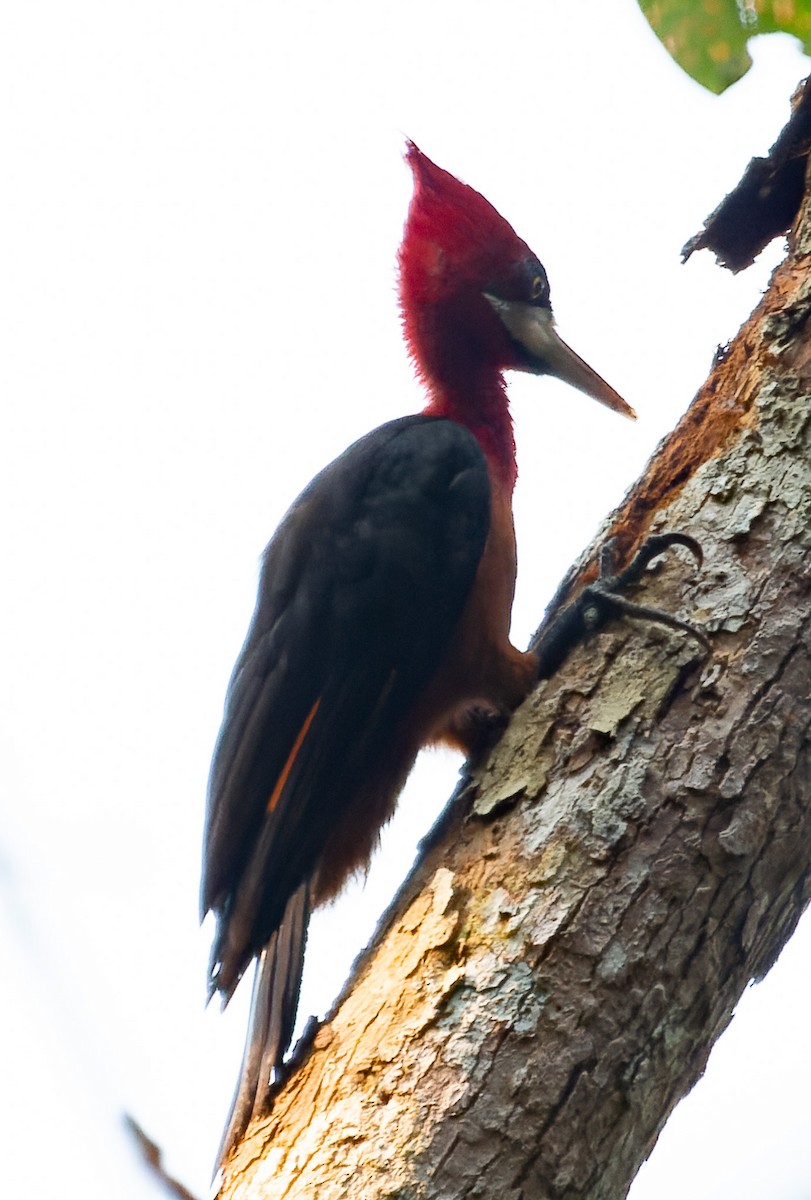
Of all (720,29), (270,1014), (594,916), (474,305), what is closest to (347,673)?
(270,1014)

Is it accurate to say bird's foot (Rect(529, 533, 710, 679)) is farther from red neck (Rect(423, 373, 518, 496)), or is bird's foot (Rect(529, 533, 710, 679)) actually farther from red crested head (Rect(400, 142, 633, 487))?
red crested head (Rect(400, 142, 633, 487))

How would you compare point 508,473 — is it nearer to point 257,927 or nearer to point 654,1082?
point 257,927

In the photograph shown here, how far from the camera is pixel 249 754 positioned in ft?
9.19

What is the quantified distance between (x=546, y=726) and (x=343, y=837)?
32.1 inches

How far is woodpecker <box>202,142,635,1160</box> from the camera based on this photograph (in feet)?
8.96

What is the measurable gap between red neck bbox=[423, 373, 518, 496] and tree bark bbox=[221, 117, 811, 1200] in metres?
1.02

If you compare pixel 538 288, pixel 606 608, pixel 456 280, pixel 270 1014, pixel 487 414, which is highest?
pixel 456 280

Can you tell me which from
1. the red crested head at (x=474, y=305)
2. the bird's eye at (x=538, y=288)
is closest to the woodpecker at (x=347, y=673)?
the red crested head at (x=474, y=305)

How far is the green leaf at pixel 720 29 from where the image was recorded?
2.20 m

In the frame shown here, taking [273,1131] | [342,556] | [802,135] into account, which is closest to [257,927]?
[273,1131]

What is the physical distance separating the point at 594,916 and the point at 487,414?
6.19ft

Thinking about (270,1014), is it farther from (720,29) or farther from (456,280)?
(456,280)

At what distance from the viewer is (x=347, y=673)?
288cm

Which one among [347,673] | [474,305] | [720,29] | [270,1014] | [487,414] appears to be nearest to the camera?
[720,29]
